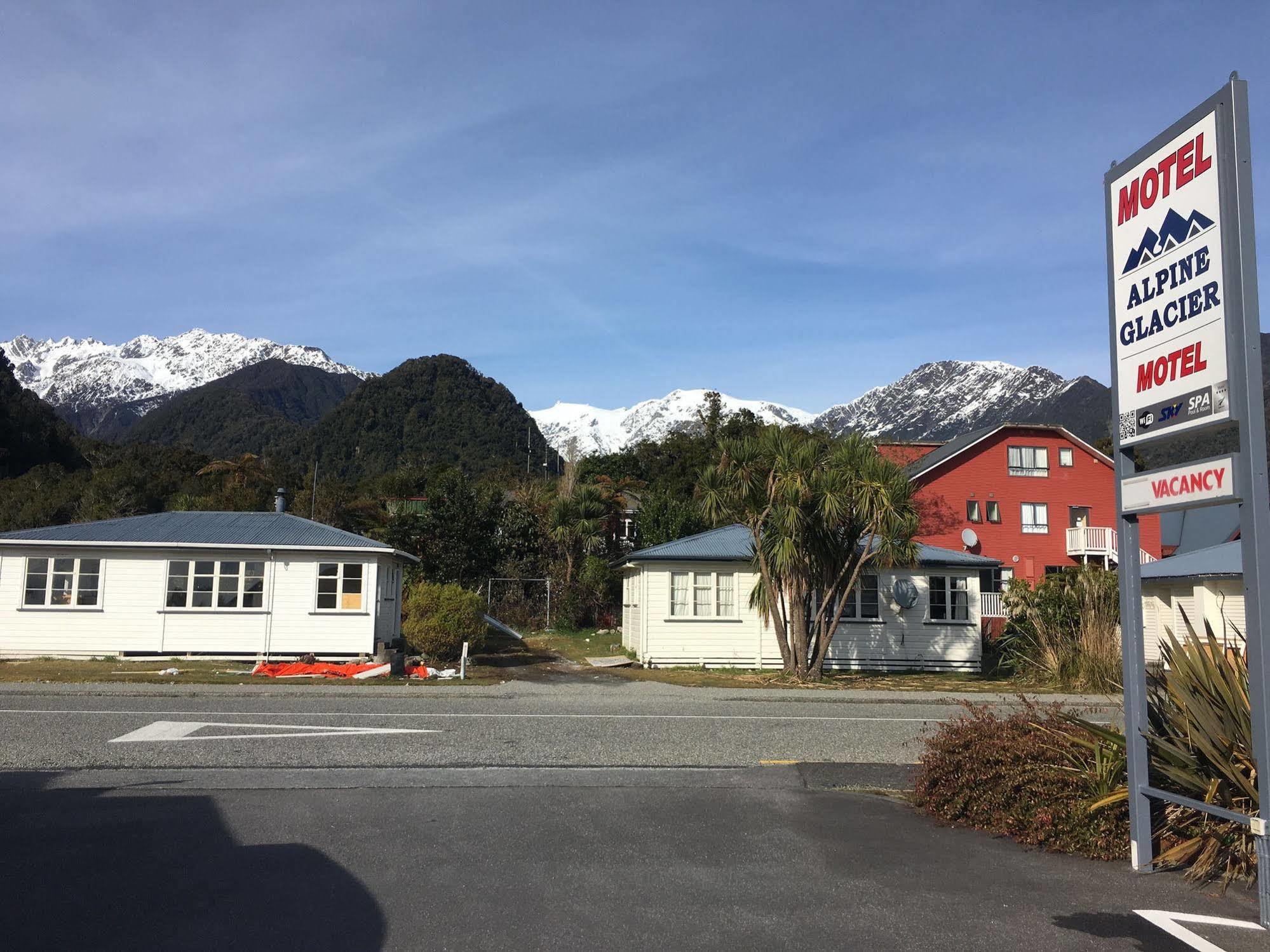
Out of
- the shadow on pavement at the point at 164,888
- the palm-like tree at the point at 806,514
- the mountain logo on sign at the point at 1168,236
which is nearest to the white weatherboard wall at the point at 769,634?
the palm-like tree at the point at 806,514

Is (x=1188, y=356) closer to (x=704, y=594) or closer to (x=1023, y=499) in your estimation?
(x=704, y=594)

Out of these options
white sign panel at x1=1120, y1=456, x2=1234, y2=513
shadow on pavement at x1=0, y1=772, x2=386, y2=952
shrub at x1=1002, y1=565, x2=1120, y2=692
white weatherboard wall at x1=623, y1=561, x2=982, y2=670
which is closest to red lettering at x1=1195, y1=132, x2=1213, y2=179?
white sign panel at x1=1120, y1=456, x2=1234, y2=513

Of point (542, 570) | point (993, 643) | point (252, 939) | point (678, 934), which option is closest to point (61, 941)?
point (252, 939)

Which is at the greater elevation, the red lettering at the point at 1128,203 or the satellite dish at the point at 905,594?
the red lettering at the point at 1128,203

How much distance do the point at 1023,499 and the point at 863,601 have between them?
68.4 feet

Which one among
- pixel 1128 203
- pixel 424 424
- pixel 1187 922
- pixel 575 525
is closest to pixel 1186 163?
pixel 1128 203

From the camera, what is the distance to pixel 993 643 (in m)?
32.1

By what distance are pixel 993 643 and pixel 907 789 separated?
998 inches

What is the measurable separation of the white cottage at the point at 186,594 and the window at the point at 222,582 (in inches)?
0.8

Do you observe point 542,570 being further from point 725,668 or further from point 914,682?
point 914,682

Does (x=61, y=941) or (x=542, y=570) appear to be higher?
(x=542, y=570)

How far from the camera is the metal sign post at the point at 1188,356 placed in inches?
213

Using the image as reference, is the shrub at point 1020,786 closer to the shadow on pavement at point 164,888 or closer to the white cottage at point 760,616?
the shadow on pavement at point 164,888

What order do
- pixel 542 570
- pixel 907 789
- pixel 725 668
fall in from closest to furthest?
1. pixel 907 789
2. pixel 725 668
3. pixel 542 570
